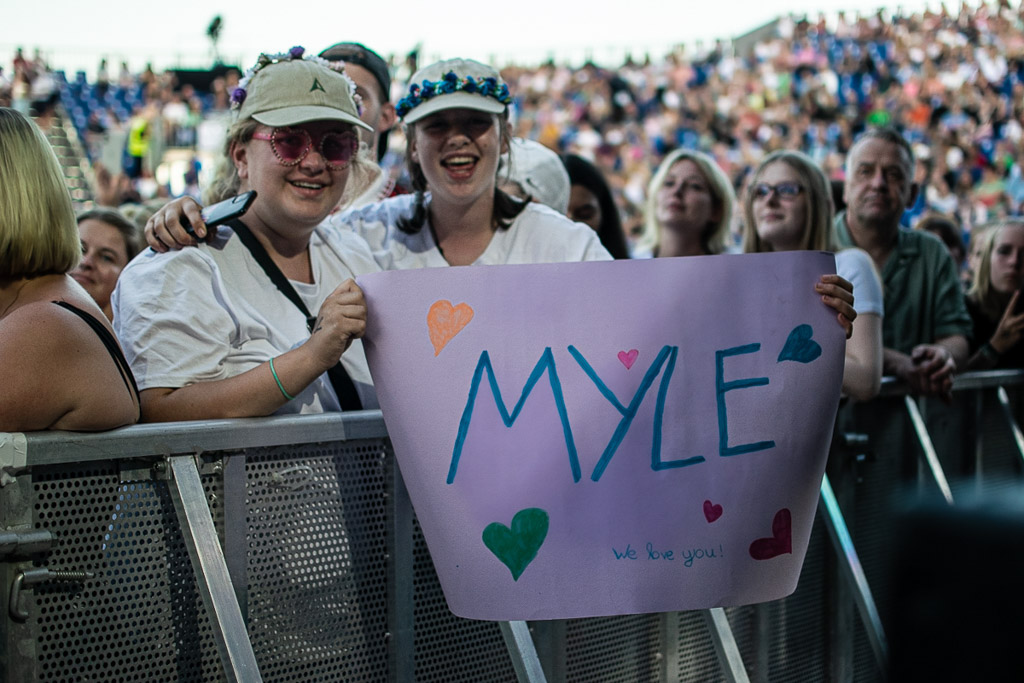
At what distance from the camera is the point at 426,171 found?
2.77m

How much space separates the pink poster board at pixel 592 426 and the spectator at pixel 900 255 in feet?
7.11

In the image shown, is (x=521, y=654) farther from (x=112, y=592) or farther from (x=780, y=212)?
(x=780, y=212)

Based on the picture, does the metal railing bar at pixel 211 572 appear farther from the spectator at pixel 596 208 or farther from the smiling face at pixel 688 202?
the smiling face at pixel 688 202

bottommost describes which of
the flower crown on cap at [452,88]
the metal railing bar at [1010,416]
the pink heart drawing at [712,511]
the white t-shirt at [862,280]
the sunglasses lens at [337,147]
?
the metal railing bar at [1010,416]

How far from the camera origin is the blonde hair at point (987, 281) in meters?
4.85

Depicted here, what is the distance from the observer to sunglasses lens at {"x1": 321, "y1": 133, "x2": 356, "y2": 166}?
252cm

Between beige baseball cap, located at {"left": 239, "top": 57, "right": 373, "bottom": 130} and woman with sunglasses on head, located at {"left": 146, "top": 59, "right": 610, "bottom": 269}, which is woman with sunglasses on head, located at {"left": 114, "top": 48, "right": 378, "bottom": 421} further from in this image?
woman with sunglasses on head, located at {"left": 146, "top": 59, "right": 610, "bottom": 269}

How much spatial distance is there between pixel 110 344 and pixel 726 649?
1.60 metres

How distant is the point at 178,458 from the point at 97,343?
0.26 m

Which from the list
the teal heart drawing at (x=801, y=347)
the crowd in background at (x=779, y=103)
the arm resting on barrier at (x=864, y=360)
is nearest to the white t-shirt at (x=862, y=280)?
the arm resting on barrier at (x=864, y=360)

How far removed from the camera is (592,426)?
78.2 inches

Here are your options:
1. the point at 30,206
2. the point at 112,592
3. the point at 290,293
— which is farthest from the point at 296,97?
the point at 112,592

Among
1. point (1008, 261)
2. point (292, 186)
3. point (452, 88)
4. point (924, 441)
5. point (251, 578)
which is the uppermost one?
point (452, 88)

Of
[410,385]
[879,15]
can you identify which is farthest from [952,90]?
[410,385]
